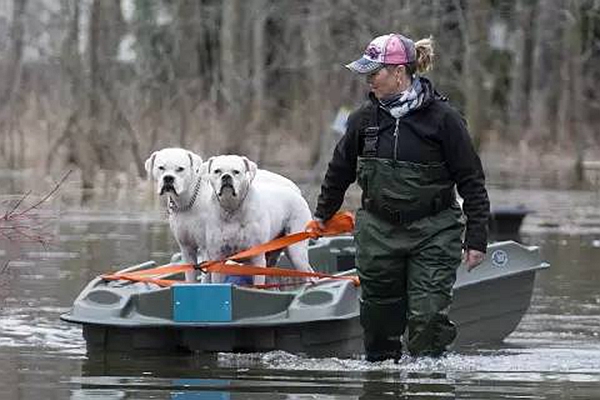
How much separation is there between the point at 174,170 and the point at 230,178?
537 millimetres

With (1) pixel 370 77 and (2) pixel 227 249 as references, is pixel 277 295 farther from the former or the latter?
(1) pixel 370 77

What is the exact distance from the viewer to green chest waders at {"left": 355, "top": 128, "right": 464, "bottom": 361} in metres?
10.9

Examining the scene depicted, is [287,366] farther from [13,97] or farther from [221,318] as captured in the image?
[13,97]

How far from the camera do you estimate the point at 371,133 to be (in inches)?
433

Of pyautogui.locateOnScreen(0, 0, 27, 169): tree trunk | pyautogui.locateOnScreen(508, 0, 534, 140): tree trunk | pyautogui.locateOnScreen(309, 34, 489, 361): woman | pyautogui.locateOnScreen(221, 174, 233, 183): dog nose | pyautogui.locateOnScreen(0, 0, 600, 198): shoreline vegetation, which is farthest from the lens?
pyautogui.locateOnScreen(508, 0, 534, 140): tree trunk

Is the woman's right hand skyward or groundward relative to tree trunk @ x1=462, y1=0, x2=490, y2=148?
skyward

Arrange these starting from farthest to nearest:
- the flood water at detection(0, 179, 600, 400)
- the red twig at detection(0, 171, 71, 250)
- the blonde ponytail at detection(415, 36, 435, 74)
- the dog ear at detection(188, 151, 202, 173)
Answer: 1. the dog ear at detection(188, 151, 202, 173)
2. the blonde ponytail at detection(415, 36, 435, 74)
3. the red twig at detection(0, 171, 71, 250)
4. the flood water at detection(0, 179, 600, 400)

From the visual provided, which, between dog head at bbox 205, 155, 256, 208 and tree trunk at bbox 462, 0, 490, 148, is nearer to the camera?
dog head at bbox 205, 155, 256, 208

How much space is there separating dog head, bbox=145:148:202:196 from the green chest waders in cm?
180

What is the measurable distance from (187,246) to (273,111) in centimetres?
3625

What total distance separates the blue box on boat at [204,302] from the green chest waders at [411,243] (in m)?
0.91

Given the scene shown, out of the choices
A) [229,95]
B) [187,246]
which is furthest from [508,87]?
[187,246]

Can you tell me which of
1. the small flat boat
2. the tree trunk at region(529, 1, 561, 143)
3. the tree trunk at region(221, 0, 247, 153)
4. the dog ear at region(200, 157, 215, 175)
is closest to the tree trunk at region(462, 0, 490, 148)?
the tree trunk at region(221, 0, 247, 153)

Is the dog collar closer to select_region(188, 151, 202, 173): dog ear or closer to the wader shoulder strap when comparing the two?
select_region(188, 151, 202, 173): dog ear
